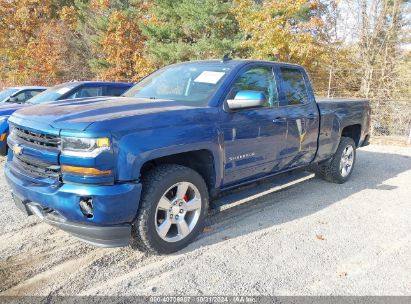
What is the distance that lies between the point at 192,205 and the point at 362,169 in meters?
5.02

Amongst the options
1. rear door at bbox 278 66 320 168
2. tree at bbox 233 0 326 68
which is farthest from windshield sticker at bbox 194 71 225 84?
tree at bbox 233 0 326 68

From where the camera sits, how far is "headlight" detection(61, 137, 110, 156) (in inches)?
108

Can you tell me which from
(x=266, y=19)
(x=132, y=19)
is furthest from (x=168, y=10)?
(x=266, y=19)

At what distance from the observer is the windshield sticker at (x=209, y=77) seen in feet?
12.7

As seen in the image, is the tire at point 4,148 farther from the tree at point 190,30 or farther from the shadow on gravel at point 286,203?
the tree at point 190,30

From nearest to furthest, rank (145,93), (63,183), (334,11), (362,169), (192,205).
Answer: (63,183)
(192,205)
(145,93)
(362,169)
(334,11)

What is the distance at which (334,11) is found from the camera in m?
16.6

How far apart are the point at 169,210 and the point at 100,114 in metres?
1.10

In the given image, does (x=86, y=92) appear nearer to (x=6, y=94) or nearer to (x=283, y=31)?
(x=6, y=94)

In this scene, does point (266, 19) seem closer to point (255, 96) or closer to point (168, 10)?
point (168, 10)

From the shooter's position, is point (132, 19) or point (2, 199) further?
point (132, 19)

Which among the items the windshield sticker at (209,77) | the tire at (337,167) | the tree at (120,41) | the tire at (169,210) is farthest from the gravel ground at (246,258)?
the tree at (120,41)

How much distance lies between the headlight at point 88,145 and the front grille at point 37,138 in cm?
16

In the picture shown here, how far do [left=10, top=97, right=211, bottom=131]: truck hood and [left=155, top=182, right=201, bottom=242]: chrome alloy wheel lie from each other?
72 cm
